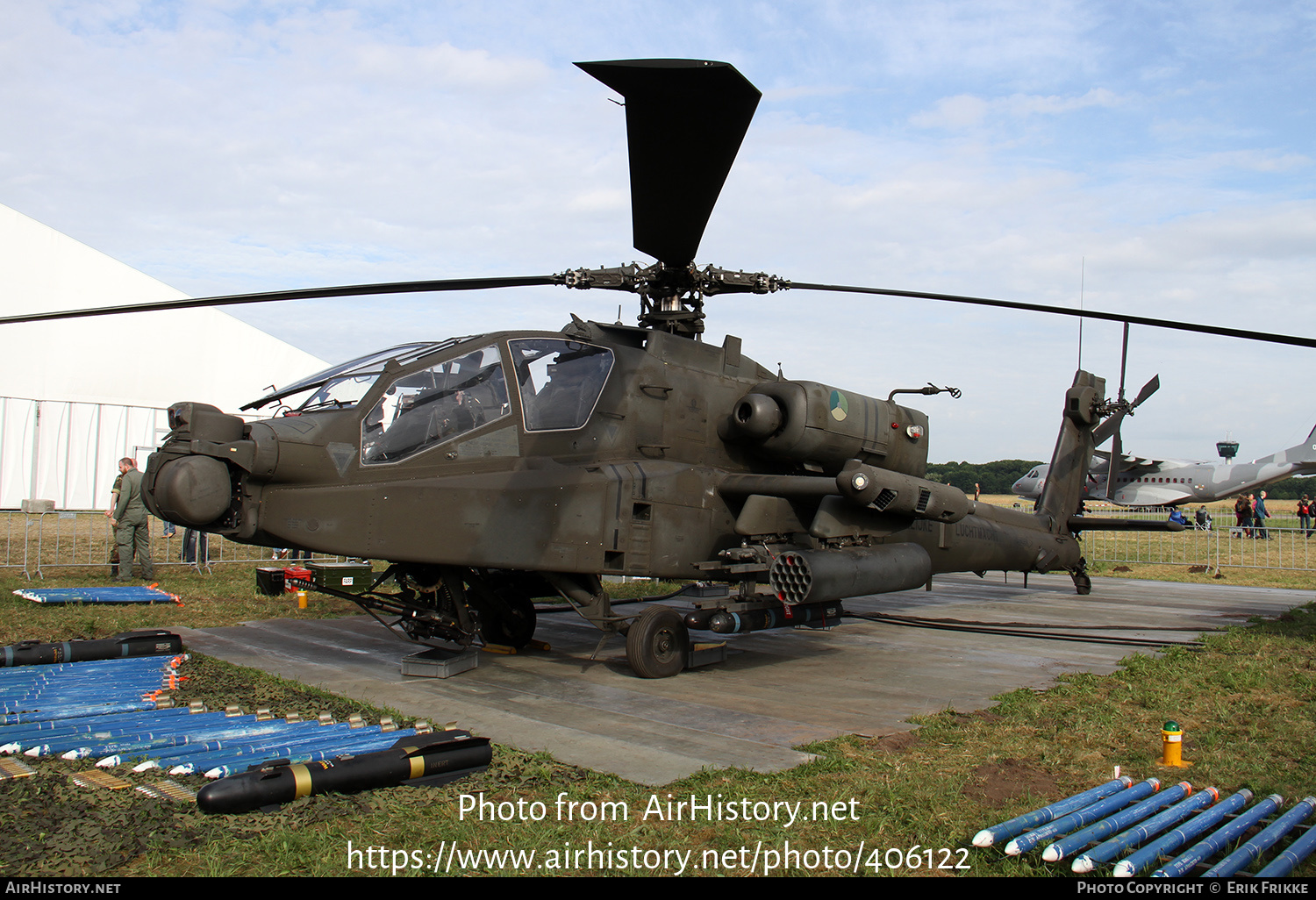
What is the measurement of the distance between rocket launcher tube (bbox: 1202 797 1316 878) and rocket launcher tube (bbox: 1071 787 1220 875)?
28 centimetres

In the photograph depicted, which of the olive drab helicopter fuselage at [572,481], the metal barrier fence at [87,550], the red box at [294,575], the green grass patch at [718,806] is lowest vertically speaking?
the metal barrier fence at [87,550]

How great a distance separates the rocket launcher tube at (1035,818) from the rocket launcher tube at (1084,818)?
0.04 metres

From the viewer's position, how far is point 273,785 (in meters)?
4.15

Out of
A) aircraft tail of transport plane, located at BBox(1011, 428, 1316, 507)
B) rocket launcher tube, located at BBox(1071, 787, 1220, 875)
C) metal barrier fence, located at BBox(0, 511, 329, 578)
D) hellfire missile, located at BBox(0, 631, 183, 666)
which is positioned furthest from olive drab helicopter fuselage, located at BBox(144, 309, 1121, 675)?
aircraft tail of transport plane, located at BBox(1011, 428, 1316, 507)

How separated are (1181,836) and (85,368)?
3209 cm

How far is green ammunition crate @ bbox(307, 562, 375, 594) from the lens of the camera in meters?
8.10

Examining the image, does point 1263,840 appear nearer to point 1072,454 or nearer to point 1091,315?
point 1091,315

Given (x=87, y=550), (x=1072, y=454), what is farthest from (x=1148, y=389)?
(x=87, y=550)

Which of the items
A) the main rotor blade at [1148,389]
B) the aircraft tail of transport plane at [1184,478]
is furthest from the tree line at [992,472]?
the main rotor blade at [1148,389]

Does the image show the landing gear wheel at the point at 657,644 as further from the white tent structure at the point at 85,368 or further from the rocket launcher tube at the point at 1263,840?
the white tent structure at the point at 85,368

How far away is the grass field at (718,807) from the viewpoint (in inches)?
145

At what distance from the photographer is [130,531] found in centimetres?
1377

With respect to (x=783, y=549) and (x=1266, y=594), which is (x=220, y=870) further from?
(x=1266, y=594)

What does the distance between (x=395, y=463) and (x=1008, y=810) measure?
16.4ft
